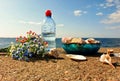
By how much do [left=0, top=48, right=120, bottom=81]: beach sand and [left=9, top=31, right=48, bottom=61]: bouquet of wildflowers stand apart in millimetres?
441

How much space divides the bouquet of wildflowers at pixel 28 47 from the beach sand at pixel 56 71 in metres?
0.44

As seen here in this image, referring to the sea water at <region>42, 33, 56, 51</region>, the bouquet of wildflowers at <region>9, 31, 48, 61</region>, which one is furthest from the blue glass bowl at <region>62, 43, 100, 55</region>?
the sea water at <region>42, 33, 56, 51</region>

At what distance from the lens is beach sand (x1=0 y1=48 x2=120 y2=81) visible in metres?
4.82

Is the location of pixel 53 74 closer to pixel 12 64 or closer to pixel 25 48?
pixel 12 64

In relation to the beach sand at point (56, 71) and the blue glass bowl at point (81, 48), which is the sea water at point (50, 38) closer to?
the blue glass bowl at point (81, 48)

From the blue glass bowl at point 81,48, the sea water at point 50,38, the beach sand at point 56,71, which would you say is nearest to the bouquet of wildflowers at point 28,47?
the beach sand at point 56,71

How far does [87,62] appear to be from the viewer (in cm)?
646

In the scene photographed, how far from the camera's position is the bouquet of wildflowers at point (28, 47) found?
6840 millimetres

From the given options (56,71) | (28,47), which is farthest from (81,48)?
(56,71)

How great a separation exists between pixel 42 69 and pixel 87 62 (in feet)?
5.13

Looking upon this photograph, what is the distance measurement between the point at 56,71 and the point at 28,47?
1953mm

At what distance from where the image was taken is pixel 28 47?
22.9ft

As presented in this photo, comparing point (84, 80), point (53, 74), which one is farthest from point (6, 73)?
point (84, 80)

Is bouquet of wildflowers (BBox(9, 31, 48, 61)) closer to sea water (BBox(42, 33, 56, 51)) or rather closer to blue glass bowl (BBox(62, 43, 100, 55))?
blue glass bowl (BBox(62, 43, 100, 55))
